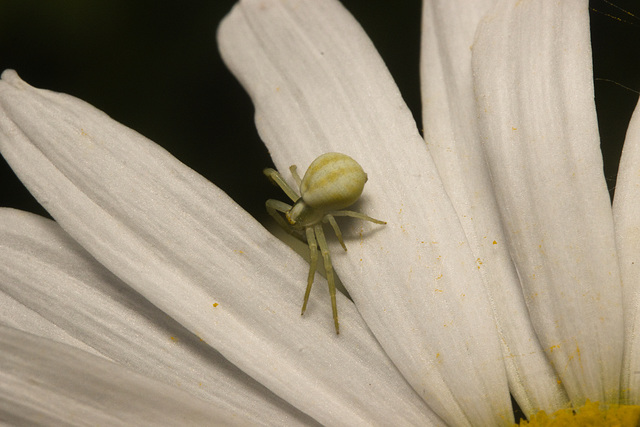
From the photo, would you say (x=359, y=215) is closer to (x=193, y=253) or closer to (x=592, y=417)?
(x=193, y=253)

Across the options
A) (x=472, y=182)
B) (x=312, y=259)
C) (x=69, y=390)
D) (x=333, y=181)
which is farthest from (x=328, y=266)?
(x=69, y=390)

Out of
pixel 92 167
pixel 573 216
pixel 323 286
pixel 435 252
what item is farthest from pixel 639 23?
pixel 92 167

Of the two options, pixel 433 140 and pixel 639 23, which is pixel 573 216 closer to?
pixel 433 140

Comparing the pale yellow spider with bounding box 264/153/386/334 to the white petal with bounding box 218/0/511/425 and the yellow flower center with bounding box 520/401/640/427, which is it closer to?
the white petal with bounding box 218/0/511/425

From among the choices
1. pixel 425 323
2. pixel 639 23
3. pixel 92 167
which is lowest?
pixel 425 323

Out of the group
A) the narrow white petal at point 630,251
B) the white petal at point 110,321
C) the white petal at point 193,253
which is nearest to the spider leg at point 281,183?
the white petal at point 193,253

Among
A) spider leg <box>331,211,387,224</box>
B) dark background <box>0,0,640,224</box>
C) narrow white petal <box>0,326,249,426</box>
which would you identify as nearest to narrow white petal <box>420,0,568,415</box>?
spider leg <box>331,211,387,224</box>
